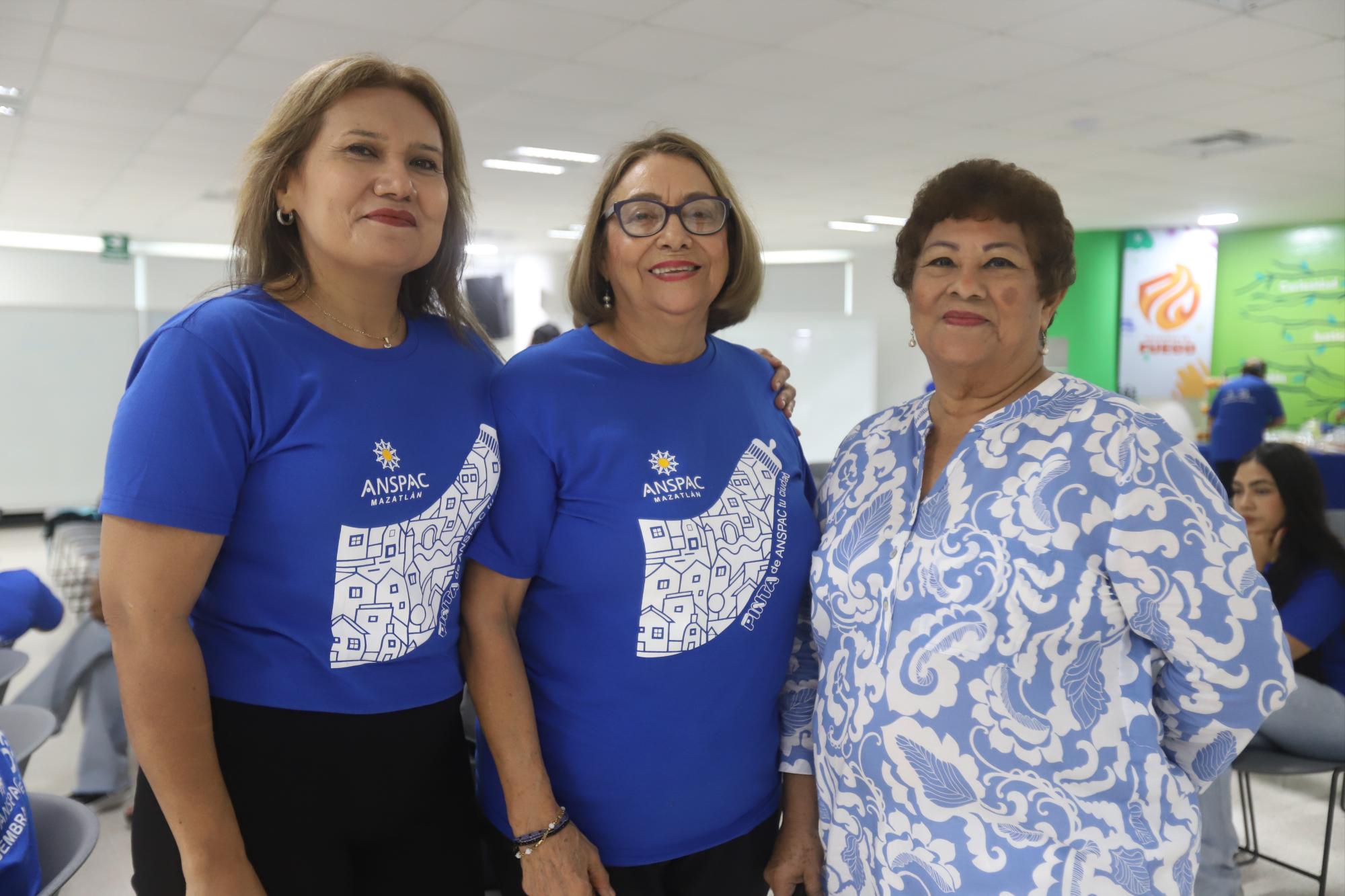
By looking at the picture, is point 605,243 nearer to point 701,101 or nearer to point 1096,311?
point 701,101

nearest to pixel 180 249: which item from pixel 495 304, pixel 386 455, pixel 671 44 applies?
pixel 495 304

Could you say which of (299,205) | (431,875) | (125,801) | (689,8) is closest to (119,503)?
(299,205)

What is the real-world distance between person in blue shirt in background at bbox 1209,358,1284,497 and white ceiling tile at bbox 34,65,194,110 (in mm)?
8805

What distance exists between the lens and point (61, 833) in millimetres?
1617

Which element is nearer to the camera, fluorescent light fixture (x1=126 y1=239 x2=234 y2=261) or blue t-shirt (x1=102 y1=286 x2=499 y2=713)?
blue t-shirt (x1=102 y1=286 x2=499 y2=713)

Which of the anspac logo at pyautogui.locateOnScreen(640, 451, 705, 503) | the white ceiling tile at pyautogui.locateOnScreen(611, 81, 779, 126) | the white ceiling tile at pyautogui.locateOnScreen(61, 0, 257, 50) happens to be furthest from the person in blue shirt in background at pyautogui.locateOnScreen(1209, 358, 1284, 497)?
the anspac logo at pyautogui.locateOnScreen(640, 451, 705, 503)

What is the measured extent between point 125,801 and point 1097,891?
3715 millimetres

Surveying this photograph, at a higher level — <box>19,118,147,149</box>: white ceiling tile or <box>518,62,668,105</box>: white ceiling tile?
<box>518,62,668,105</box>: white ceiling tile

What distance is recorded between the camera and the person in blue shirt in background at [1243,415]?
28.3 feet

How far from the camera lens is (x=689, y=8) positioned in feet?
13.8

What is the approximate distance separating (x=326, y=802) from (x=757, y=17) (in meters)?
4.05

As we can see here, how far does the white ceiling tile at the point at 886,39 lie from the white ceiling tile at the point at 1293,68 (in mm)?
1614

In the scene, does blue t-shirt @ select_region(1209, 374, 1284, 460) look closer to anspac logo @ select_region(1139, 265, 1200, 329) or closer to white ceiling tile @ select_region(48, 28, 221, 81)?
anspac logo @ select_region(1139, 265, 1200, 329)

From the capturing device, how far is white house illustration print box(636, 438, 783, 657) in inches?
54.7
